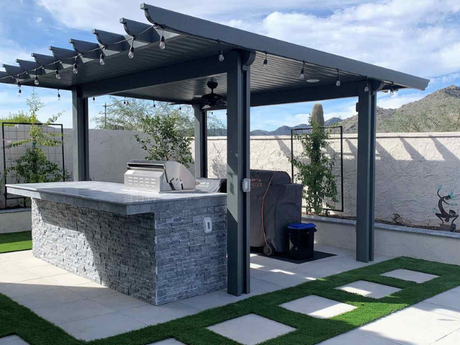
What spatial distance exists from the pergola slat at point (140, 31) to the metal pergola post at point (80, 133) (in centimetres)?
351

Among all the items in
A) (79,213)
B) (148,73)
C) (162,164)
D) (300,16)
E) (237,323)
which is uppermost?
(300,16)

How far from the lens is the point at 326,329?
12.7 feet

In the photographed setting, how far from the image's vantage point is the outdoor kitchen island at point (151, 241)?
4.48 m

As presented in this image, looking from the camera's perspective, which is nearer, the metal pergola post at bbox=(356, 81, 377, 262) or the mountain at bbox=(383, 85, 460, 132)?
the metal pergola post at bbox=(356, 81, 377, 262)

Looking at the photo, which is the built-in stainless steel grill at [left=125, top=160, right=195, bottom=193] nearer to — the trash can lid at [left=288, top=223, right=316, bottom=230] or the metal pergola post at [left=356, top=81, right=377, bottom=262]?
the trash can lid at [left=288, top=223, right=316, bottom=230]

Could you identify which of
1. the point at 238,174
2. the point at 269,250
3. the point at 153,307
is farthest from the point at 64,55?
the point at 269,250

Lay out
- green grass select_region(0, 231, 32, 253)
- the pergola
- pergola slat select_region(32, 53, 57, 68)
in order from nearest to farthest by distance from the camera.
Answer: the pergola, pergola slat select_region(32, 53, 57, 68), green grass select_region(0, 231, 32, 253)

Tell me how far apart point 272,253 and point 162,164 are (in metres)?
2.35

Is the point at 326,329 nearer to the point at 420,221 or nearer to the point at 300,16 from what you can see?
the point at 420,221

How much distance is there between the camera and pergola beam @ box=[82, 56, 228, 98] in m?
4.98

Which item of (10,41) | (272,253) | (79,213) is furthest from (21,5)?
(272,253)

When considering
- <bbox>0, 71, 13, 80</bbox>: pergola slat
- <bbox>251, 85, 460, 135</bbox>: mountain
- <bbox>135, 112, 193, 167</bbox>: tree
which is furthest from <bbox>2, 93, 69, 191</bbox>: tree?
<bbox>251, 85, 460, 135</bbox>: mountain

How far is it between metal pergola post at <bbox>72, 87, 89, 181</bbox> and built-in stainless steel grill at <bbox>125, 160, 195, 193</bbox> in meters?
2.42

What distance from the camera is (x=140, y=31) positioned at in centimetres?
422
